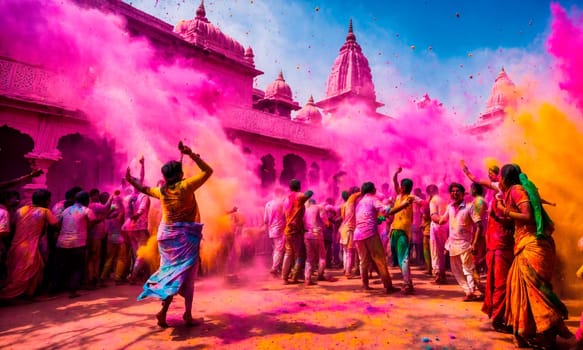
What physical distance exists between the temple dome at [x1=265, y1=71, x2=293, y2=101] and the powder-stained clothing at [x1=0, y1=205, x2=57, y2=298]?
19707 mm

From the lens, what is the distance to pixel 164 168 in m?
4.29

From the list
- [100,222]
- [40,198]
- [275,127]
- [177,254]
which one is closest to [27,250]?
[40,198]

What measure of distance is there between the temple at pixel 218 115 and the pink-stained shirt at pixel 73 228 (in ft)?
18.3

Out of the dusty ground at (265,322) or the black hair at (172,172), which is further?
the black hair at (172,172)

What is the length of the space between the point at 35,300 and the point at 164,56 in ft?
39.8

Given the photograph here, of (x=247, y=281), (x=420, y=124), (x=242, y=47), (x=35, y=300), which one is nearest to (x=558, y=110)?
(x=247, y=281)

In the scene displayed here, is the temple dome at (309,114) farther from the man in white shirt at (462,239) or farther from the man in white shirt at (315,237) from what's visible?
the man in white shirt at (462,239)

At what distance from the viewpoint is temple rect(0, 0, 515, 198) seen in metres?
11.1

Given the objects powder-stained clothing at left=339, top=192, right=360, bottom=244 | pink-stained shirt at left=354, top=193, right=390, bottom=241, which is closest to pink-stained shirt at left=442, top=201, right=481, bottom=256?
pink-stained shirt at left=354, top=193, right=390, bottom=241

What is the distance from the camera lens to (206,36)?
1858 cm

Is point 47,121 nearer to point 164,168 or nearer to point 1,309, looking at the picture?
point 1,309

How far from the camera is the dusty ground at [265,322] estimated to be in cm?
371

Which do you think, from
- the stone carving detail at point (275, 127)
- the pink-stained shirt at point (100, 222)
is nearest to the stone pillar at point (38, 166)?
the pink-stained shirt at point (100, 222)

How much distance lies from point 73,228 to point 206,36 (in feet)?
49.2
